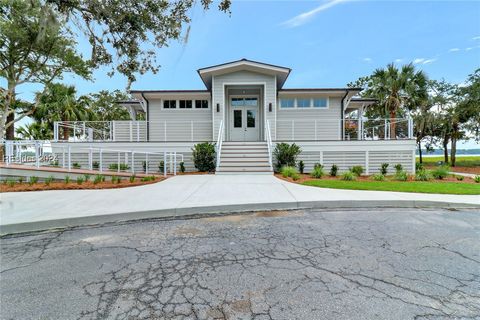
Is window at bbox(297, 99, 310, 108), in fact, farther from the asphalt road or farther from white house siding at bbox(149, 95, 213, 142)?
the asphalt road

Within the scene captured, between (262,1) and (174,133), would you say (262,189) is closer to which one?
(262,1)

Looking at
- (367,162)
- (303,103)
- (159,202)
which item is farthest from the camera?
(303,103)

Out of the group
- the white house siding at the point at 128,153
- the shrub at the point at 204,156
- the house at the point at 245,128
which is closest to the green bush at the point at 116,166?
the white house siding at the point at 128,153

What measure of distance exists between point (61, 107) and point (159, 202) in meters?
21.8

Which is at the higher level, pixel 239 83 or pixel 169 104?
pixel 239 83

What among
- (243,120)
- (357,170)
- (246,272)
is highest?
(243,120)

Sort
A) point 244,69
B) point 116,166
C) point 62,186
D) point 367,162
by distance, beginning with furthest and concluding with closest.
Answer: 1. point 244,69
2. point 367,162
3. point 116,166
4. point 62,186

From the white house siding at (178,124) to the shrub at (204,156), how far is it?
376 centimetres

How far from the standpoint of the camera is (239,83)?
15.1 metres

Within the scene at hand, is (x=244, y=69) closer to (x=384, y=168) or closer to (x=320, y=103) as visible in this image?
(x=320, y=103)

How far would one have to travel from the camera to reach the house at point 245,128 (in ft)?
44.2

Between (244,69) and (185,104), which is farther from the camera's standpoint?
(185,104)

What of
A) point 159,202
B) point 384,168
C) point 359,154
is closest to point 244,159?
point 359,154

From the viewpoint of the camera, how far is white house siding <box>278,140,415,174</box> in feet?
44.2
